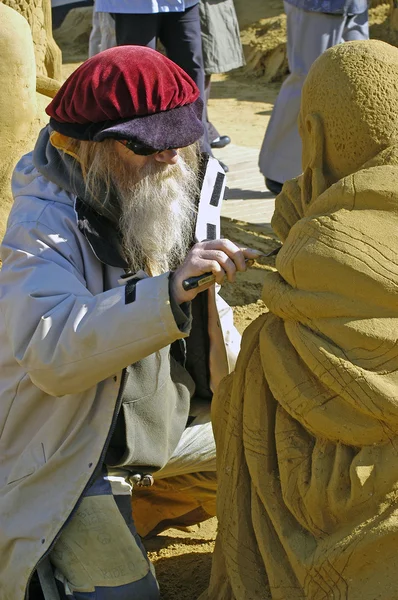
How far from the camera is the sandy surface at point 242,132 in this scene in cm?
296

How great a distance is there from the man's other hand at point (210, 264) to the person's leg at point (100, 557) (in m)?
0.70

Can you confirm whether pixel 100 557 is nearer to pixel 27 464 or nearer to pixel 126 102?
pixel 27 464

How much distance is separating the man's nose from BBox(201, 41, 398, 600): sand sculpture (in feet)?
2.25

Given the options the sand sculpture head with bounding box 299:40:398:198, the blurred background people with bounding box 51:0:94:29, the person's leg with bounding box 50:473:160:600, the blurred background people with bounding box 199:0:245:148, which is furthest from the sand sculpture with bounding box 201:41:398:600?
the blurred background people with bounding box 51:0:94:29

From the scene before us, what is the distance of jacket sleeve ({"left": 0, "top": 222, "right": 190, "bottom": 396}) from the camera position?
89.4 inches

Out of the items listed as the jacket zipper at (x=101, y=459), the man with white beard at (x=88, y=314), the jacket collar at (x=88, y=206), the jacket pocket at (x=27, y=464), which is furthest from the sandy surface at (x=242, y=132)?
the jacket collar at (x=88, y=206)

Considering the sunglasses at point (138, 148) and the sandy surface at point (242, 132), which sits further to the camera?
the sandy surface at point (242, 132)

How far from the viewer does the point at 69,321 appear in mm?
2320

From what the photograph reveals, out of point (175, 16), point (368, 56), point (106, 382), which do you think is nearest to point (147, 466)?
point (106, 382)

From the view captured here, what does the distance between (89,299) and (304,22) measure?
3960mm

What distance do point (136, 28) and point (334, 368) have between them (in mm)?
4247

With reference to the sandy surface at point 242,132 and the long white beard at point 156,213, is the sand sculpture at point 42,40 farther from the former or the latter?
the long white beard at point 156,213

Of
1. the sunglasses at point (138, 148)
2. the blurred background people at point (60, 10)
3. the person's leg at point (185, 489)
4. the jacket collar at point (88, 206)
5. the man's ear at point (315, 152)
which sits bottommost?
the blurred background people at point (60, 10)

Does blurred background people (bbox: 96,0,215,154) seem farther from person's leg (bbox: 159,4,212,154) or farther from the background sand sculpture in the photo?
the background sand sculpture
